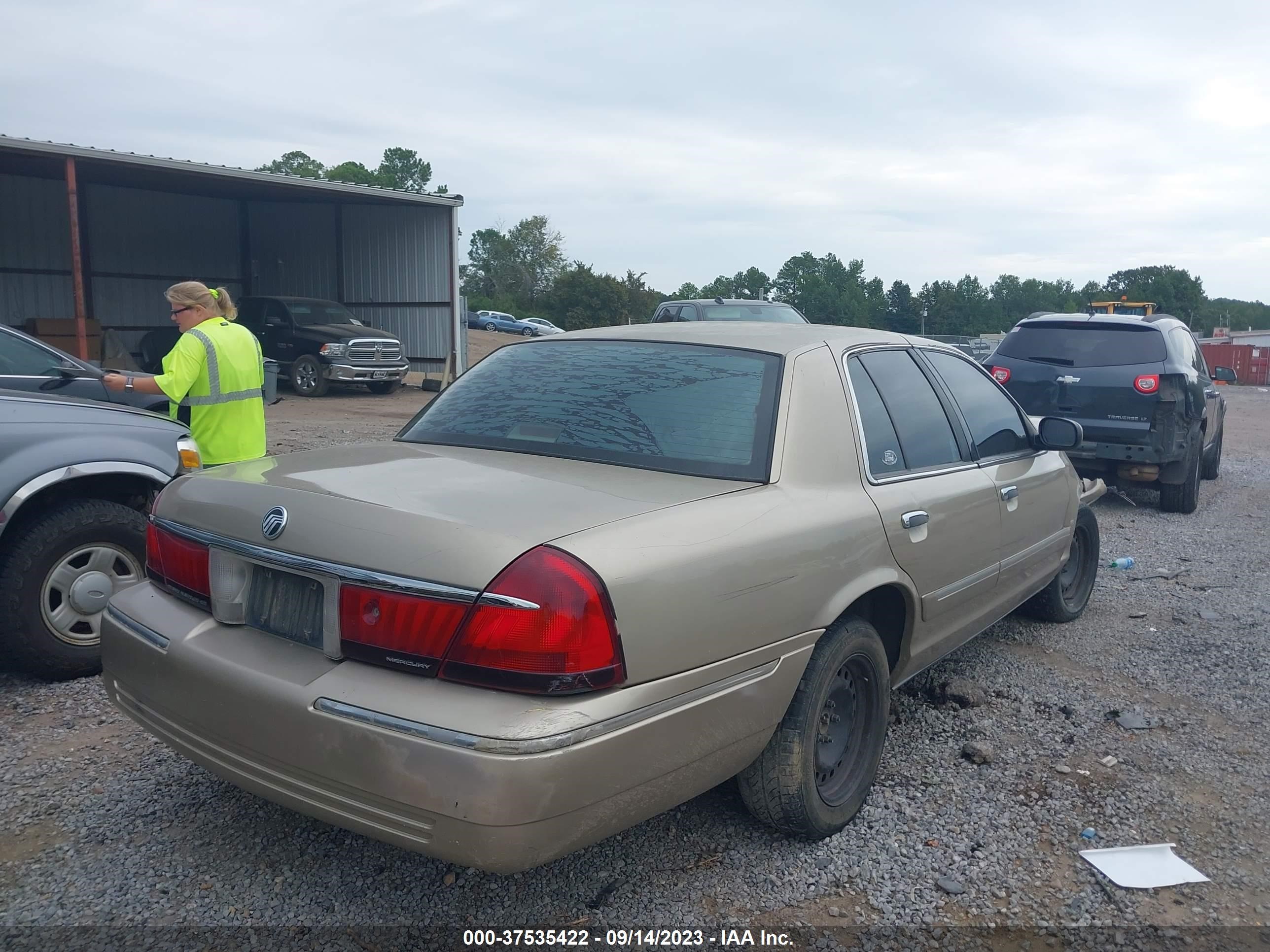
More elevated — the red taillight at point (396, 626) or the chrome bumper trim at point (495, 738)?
the red taillight at point (396, 626)

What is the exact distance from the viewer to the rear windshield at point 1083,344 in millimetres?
9047

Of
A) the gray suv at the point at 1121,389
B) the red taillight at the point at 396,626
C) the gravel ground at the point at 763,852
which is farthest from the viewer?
the gray suv at the point at 1121,389

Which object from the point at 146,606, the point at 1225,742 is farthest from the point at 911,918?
the point at 146,606

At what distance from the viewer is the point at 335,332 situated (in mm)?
19047

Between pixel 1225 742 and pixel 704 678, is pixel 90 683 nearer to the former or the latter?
pixel 704 678

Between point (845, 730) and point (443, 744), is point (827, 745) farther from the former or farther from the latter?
point (443, 744)

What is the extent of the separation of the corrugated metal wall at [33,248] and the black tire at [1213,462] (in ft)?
66.4

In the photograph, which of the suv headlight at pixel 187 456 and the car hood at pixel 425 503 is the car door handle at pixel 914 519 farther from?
the suv headlight at pixel 187 456

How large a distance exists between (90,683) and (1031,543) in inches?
166

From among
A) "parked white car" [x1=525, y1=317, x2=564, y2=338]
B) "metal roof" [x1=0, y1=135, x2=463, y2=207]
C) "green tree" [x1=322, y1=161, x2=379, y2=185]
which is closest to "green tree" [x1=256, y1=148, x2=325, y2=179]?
"green tree" [x1=322, y1=161, x2=379, y2=185]

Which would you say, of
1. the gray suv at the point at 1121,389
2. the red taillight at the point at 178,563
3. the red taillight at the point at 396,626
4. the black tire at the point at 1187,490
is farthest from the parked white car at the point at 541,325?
the red taillight at the point at 396,626

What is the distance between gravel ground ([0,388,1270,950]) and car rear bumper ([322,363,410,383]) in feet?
48.2

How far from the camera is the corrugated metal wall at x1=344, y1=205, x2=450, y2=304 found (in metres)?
21.6

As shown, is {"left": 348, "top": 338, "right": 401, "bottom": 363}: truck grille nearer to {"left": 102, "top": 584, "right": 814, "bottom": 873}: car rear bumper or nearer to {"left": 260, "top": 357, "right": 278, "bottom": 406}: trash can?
{"left": 260, "top": 357, "right": 278, "bottom": 406}: trash can
